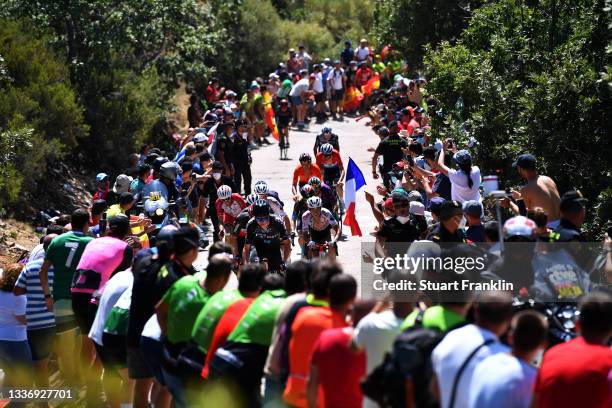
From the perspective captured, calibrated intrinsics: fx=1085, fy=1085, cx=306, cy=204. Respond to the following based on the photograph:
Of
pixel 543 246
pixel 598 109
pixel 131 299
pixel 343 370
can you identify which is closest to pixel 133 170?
pixel 598 109

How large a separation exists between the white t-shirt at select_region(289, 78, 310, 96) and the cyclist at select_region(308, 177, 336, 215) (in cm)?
1390

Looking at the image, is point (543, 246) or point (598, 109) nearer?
point (543, 246)

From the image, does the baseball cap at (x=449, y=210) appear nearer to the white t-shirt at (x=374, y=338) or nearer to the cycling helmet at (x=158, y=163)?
the white t-shirt at (x=374, y=338)

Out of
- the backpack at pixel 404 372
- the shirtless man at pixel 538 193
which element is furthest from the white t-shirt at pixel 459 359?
the shirtless man at pixel 538 193

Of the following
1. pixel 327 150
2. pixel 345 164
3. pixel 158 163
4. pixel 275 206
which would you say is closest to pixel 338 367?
pixel 275 206

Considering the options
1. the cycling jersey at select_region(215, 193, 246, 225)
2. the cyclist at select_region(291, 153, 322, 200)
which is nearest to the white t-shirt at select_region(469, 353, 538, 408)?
the cycling jersey at select_region(215, 193, 246, 225)

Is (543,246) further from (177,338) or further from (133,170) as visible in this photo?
(133,170)

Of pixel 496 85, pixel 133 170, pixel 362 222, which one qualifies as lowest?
pixel 362 222

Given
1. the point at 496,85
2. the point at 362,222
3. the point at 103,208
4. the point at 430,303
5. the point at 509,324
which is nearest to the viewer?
the point at 509,324

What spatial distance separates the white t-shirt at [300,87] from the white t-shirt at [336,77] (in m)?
1.70

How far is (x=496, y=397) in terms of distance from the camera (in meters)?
6.28

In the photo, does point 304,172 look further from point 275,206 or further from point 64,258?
point 64,258

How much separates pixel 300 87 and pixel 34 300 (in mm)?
20337

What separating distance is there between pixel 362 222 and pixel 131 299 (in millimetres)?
11338
